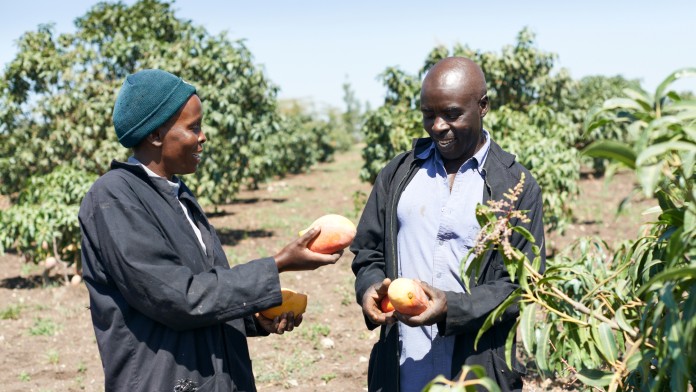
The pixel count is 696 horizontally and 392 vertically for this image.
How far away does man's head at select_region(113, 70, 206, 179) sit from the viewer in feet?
6.74

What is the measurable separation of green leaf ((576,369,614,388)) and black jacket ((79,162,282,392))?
2.86 ft

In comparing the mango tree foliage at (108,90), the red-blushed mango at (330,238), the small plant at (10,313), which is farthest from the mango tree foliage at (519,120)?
the red-blushed mango at (330,238)

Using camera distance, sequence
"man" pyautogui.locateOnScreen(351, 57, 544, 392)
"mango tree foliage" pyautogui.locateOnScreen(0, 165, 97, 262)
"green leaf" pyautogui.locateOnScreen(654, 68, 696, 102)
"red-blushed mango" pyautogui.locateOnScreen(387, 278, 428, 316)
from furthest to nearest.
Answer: "mango tree foliage" pyautogui.locateOnScreen(0, 165, 97, 262) < "man" pyautogui.locateOnScreen(351, 57, 544, 392) < "red-blushed mango" pyautogui.locateOnScreen(387, 278, 428, 316) < "green leaf" pyautogui.locateOnScreen(654, 68, 696, 102)

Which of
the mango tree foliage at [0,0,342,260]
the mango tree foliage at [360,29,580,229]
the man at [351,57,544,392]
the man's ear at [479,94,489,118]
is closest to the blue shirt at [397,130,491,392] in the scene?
the man at [351,57,544,392]

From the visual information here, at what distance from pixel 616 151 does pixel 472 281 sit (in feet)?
3.37

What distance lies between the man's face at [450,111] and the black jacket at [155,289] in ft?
2.30

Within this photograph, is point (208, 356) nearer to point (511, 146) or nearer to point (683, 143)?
point (683, 143)

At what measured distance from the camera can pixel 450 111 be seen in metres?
2.30

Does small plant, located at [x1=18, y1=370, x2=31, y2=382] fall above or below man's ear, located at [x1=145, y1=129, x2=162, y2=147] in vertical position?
below

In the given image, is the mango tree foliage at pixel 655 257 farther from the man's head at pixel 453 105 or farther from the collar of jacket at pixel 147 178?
the collar of jacket at pixel 147 178

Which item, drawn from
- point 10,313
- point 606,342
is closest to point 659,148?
point 606,342

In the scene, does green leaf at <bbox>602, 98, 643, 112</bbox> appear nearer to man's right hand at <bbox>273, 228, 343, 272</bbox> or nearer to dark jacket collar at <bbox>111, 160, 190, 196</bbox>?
man's right hand at <bbox>273, 228, 343, 272</bbox>

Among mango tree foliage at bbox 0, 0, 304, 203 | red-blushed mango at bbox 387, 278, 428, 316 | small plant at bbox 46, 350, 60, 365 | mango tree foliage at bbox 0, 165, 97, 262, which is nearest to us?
red-blushed mango at bbox 387, 278, 428, 316

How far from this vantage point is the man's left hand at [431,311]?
82.3 inches
